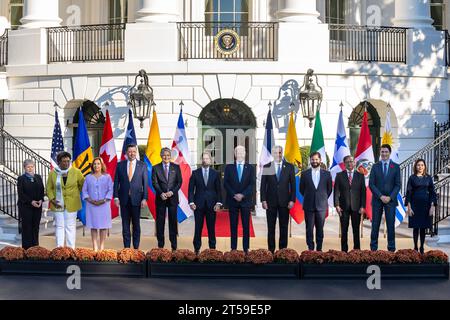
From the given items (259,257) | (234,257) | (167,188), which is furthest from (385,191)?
(167,188)

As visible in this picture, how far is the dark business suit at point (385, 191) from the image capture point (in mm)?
14930

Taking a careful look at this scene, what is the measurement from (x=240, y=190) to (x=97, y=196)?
8.60 ft

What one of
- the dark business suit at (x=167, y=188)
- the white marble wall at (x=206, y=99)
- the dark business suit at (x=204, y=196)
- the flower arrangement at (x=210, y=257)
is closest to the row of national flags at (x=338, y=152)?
the dark business suit at (x=204, y=196)

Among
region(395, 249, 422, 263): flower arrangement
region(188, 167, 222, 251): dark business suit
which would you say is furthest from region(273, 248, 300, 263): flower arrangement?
region(188, 167, 222, 251): dark business suit

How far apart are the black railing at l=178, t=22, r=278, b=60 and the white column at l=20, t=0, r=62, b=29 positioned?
4.21m

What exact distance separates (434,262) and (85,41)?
1474cm

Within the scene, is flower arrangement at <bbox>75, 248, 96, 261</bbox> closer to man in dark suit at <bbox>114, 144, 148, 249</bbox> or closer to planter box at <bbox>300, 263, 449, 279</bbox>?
man in dark suit at <bbox>114, 144, 148, 249</bbox>

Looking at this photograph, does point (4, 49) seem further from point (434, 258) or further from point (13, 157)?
point (434, 258)

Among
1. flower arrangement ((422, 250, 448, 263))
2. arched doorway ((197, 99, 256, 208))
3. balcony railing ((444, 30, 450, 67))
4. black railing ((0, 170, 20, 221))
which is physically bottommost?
flower arrangement ((422, 250, 448, 263))

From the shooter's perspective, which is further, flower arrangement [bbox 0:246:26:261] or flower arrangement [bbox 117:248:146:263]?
flower arrangement [bbox 0:246:26:261]

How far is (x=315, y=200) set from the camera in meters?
14.8

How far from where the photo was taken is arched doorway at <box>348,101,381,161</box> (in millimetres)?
24422

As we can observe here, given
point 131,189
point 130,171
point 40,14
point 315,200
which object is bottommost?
point 315,200
